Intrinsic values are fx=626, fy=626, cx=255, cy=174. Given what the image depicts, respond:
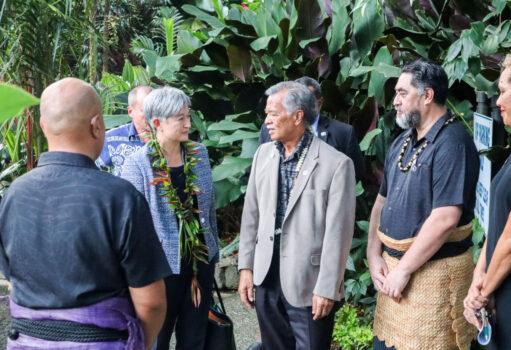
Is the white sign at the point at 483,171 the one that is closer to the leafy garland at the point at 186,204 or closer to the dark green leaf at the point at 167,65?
the leafy garland at the point at 186,204

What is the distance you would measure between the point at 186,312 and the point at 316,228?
83 cm

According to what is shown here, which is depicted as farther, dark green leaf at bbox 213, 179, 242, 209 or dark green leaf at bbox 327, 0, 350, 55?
dark green leaf at bbox 213, 179, 242, 209

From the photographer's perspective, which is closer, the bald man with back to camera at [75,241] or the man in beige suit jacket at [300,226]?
the bald man with back to camera at [75,241]

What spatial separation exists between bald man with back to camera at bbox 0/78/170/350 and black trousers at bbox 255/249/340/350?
4.42ft

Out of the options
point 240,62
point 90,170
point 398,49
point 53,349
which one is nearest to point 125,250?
point 90,170

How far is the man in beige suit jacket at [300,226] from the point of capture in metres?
3.00

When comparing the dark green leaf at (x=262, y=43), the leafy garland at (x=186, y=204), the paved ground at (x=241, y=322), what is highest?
the dark green leaf at (x=262, y=43)

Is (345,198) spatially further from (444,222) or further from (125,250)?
(125,250)

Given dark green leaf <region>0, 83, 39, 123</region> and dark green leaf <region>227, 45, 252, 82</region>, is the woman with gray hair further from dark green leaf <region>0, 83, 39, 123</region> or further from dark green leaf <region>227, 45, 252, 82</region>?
dark green leaf <region>0, 83, 39, 123</region>

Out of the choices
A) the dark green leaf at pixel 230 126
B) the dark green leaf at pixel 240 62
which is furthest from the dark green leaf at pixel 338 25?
the dark green leaf at pixel 230 126

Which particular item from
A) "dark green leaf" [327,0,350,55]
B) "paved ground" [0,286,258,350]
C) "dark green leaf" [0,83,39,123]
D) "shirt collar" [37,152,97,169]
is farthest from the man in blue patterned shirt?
"dark green leaf" [0,83,39,123]

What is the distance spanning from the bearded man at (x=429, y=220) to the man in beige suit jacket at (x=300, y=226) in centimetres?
24

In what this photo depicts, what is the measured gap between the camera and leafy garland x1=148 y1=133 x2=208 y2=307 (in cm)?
308

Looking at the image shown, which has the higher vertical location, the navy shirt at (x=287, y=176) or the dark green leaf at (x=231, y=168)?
the navy shirt at (x=287, y=176)
